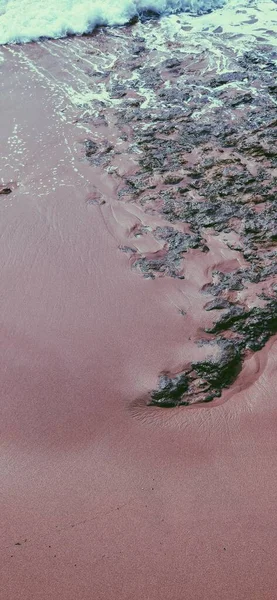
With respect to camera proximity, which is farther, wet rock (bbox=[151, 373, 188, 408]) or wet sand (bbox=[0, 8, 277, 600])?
wet rock (bbox=[151, 373, 188, 408])

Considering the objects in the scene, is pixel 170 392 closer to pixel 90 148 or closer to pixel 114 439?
pixel 114 439

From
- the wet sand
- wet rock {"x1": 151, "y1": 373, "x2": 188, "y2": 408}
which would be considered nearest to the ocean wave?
the wet sand

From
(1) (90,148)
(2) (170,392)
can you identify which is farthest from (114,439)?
(1) (90,148)

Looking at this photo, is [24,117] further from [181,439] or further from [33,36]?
[181,439]

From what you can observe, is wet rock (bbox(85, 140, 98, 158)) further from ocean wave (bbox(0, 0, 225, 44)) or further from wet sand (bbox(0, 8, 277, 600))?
ocean wave (bbox(0, 0, 225, 44))

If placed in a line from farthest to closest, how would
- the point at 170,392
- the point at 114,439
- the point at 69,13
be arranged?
the point at 69,13, the point at 170,392, the point at 114,439

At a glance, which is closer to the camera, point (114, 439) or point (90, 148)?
point (114, 439)

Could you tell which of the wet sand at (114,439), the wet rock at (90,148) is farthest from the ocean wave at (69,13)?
the wet sand at (114,439)

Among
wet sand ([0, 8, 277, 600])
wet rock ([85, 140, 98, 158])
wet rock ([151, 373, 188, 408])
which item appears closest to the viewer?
wet sand ([0, 8, 277, 600])
